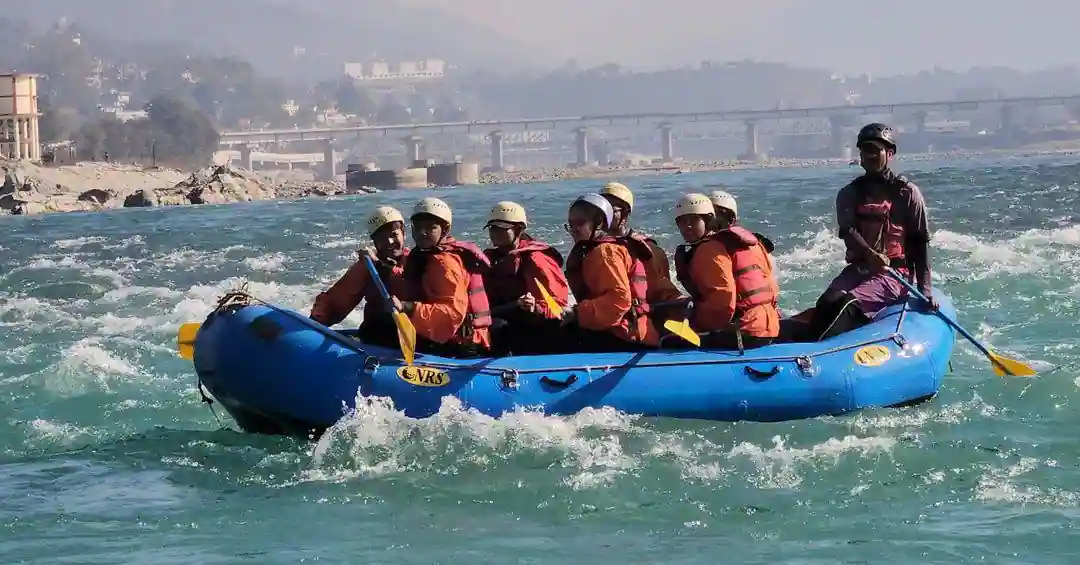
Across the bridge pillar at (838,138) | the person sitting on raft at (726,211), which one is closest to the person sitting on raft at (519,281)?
the person sitting on raft at (726,211)

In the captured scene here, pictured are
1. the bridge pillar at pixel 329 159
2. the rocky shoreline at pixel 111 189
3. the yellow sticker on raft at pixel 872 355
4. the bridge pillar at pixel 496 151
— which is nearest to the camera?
the yellow sticker on raft at pixel 872 355

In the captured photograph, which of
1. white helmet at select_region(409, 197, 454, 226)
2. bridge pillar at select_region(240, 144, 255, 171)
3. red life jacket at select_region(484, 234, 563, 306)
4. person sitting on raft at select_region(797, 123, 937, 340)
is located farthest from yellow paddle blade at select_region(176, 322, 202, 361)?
bridge pillar at select_region(240, 144, 255, 171)

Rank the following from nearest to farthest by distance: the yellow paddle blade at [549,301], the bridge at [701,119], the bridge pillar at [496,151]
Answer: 1. the yellow paddle blade at [549,301]
2. the bridge at [701,119]
3. the bridge pillar at [496,151]

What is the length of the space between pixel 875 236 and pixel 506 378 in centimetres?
308

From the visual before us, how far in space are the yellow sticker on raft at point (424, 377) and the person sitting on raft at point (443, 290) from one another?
24cm

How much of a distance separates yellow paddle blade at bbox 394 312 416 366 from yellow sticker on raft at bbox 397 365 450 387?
21 cm

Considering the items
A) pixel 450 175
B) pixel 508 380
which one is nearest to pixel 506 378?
pixel 508 380

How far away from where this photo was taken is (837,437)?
9.44 m

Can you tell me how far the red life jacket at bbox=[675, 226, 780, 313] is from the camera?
982 cm

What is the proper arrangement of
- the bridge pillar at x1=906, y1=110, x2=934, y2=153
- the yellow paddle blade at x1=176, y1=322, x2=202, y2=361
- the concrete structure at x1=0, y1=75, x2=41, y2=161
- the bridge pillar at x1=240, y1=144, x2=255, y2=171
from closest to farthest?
the yellow paddle blade at x1=176, y1=322, x2=202, y2=361
the concrete structure at x1=0, y1=75, x2=41, y2=161
the bridge pillar at x1=240, y1=144, x2=255, y2=171
the bridge pillar at x1=906, y1=110, x2=934, y2=153

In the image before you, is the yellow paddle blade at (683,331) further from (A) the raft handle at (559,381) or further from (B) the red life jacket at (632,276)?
(A) the raft handle at (559,381)

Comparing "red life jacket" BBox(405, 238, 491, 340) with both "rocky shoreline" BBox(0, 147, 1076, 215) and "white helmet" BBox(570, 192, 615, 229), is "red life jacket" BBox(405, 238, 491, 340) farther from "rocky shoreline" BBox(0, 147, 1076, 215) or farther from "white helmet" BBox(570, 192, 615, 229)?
"rocky shoreline" BBox(0, 147, 1076, 215)

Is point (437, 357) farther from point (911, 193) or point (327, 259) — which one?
point (327, 259)

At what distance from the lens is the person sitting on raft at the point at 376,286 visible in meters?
9.59
